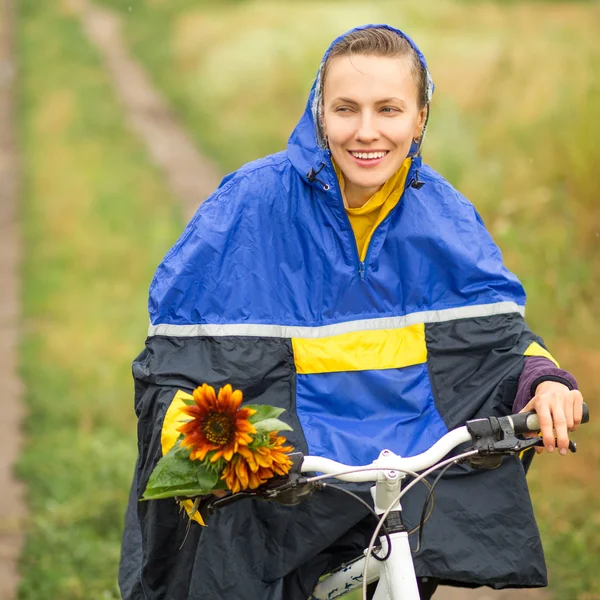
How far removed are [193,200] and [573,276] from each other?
464 cm

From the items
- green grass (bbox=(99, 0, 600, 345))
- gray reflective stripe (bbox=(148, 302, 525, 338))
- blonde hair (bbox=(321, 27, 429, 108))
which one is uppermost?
green grass (bbox=(99, 0, 600, 345))

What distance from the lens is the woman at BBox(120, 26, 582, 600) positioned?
9.18 feet

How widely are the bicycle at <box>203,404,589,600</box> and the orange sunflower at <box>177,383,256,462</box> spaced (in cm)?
16

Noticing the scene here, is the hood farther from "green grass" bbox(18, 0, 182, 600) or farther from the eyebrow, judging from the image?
"green grass" bbox(18, 0, 182, 600)

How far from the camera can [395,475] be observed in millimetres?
2377

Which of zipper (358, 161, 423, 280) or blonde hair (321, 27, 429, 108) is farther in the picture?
zipper (358, 161, 423, 280)

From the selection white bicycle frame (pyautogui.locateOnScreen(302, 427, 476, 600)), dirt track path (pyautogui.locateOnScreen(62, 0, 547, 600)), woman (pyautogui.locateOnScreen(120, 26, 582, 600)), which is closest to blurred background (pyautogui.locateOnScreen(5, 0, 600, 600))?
dirt track path (pyautogui.locateOnScreen(62, 0, 547, 600))

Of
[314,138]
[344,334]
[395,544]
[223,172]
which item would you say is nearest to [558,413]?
[395,544]

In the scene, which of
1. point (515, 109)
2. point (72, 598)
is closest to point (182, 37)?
point (515, 109)

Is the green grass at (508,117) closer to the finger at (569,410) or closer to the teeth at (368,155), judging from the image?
the finger at (569,410)

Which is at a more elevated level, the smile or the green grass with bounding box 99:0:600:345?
the green grass with bounding box 99:0:600:345

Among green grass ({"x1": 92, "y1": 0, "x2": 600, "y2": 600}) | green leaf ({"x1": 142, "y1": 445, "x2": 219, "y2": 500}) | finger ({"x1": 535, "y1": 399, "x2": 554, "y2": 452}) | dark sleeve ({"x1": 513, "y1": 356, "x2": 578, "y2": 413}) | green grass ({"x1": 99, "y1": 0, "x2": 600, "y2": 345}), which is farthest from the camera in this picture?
green grass ({"x1": 99, "y1": 0, "x2": 600, "y2": 345})

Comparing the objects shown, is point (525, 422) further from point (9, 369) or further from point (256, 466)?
point (9, 369)

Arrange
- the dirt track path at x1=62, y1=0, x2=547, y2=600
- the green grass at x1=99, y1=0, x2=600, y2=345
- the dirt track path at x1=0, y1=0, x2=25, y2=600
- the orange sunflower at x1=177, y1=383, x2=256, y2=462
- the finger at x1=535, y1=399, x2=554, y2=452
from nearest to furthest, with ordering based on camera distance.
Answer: the orange sunflower at x1=177, y1=383, x2=256, y2=462 → the finger at x1=535, y1=399, x2=554, y2=452 → the dirt track path at x1=0, y1=0, x2=25, y2=600 → the green grass at x1=99, y1=0, x2=600, y2=345 → the dirt track path at x1=62, y1=0, x2=547, y2=600
